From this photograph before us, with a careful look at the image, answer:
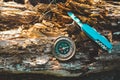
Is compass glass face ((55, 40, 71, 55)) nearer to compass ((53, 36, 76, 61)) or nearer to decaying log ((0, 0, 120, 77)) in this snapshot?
compass ((53, 36, 76, 61))

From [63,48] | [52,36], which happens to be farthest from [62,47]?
[52,36]

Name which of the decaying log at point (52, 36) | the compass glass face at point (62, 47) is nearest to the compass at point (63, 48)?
the compass glass face at point (62, 47)

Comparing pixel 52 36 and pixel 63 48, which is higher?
pixel 52 36

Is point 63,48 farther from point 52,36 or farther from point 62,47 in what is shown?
point 52,36

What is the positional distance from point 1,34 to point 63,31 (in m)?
1.95

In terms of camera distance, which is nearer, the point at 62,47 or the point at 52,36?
the point at 62,47

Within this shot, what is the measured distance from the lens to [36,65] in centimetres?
1070

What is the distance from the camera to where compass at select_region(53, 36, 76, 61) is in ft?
35.1

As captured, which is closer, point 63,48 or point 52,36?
point 63,48

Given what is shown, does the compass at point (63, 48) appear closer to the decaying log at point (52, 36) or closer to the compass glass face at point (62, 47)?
the compass glass face at point (62, 47)

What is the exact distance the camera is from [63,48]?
35.2ft

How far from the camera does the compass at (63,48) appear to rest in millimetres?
10692

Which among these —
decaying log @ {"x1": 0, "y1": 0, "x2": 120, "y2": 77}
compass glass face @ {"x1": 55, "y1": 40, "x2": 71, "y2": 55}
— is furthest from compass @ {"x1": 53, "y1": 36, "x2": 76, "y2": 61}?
decaying log @ {"x1": 0, "y1": 0, "x2": 120, "y2": 77}

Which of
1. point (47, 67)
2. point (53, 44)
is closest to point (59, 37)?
point (53, 44)
